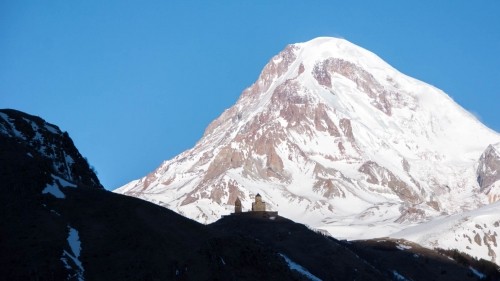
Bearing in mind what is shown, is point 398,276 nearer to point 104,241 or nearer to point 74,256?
point 104,241

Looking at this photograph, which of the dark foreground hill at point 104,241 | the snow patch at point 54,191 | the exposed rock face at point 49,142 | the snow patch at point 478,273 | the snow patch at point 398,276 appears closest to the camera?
the dark foreground hill at point 104,241

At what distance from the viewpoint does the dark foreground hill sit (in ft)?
293

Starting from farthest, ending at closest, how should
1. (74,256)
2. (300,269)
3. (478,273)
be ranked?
(478,273) → (300,269) → (74,256)

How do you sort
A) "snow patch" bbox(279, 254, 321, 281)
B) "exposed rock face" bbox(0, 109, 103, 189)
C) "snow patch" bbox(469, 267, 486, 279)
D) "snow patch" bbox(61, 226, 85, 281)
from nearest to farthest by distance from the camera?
1. "snow patch" bbox(61, 226, 85, 281)
2. "snow patch" bbox(279, 254, 321, 281)
3. "exposed rock face" bbox(0, 109, 103, 189)
4. "snow patch" bbox(469, 267, 486, 279)

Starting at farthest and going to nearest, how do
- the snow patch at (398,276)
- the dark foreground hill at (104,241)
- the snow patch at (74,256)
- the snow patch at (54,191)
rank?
the snow patch at (398,276)
the snow patch at (54,191)
the dark foreground hill at (104,241)
the snow patch at (74,256)

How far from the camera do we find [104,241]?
9688cm

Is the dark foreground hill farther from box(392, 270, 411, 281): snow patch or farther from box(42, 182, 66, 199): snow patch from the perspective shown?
box(392, 270, 411, 281): snow patch

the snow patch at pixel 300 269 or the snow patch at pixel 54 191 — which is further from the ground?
the snow patch at pixel 54 191

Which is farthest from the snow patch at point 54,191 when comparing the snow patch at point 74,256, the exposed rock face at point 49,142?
the exposed rock face at point 49,142

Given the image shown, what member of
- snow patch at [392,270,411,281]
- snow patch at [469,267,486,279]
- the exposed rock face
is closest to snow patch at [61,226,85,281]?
the exposed rock face

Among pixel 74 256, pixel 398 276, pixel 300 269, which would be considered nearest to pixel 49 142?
pixel 300 269

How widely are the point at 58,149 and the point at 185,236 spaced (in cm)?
4526

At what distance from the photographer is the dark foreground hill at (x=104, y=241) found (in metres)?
89.2

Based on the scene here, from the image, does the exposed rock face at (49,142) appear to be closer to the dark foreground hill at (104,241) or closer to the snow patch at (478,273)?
the dark foreground hill at (104,241)
